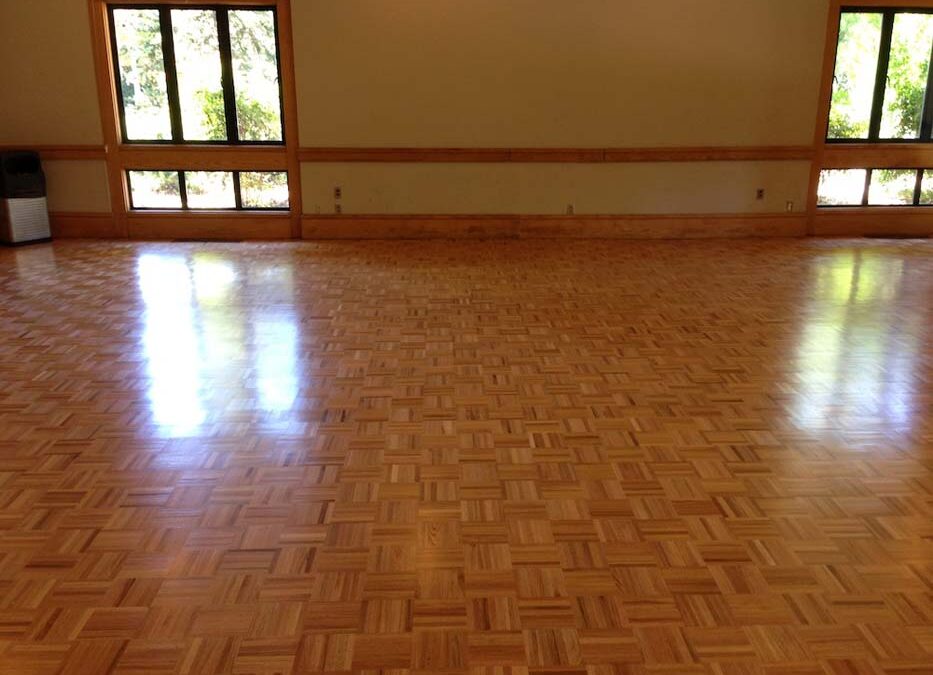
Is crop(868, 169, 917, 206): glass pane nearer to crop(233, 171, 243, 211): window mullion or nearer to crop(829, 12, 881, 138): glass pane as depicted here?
crop(829, 12, 881, 138): glass pane

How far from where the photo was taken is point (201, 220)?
7641 mm

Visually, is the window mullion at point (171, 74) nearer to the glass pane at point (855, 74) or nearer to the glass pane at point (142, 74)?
the glass pane at point (142, 74)

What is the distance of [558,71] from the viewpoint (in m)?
7.32

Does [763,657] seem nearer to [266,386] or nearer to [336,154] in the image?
[266,386]

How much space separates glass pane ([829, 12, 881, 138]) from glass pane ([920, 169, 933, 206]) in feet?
2.58

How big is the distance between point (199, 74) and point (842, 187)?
6.32 metres

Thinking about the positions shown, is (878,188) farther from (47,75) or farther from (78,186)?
(47,75)

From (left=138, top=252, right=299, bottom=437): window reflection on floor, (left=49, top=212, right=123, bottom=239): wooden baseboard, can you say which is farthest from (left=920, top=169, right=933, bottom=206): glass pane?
(left=49, top=212, right=123, bottom=239): wooden baseboard

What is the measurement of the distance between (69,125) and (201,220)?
1.47 meters

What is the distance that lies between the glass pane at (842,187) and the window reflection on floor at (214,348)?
17.3ft

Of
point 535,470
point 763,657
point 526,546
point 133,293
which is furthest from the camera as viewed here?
point 133,293

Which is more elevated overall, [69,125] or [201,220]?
[69,125]

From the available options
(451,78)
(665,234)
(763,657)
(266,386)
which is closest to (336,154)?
(451,78)

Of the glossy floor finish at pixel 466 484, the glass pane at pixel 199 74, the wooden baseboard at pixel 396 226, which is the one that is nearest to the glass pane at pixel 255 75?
the glass pane at pixel 199 74
